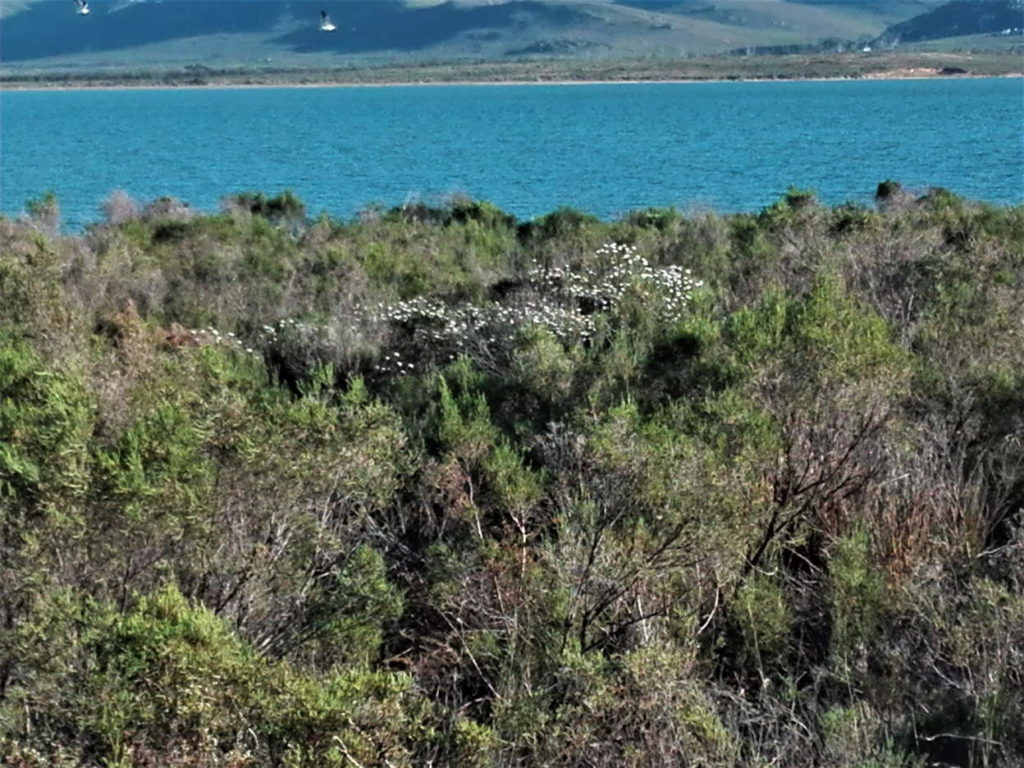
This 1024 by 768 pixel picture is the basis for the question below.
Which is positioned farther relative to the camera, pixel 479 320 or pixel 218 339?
pixel 479 320

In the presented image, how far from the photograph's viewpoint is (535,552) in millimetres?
7312

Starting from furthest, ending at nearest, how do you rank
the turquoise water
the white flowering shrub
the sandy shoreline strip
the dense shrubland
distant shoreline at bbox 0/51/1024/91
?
distant shoreline at bbox 0/51/1024/91 < the sandy shoreline strip < the turquoise water < the white flowering shrub < the dense shrubland

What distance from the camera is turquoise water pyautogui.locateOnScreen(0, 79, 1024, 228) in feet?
139

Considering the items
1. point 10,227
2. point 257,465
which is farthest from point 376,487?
point 10,227

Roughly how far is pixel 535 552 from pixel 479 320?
6.59m

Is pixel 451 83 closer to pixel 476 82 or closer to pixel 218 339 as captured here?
pixel 476 82

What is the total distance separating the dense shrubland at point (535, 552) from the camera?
512 centimetres

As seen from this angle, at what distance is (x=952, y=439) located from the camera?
9.20m

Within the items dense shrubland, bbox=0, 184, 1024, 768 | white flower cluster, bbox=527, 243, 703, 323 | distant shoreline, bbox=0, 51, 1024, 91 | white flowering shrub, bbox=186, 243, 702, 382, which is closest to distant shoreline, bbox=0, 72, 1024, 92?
distant shoreline, bbox=0, 51, 1024, 91

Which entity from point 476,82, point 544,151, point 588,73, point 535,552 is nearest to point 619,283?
point 535,552

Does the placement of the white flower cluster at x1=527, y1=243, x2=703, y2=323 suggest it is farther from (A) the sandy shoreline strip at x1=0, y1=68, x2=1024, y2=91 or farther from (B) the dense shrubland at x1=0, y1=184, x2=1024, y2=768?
(A) the sandy shoreline strip at x1=0, y1=68, x2=1024, y2=91

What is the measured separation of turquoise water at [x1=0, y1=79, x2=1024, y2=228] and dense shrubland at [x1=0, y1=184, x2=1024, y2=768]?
16.8 meters

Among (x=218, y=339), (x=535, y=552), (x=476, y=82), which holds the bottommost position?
(x=476, y=82)

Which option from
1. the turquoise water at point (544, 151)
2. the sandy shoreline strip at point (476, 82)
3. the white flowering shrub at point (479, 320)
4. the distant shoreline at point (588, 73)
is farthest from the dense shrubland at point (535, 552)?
the sandy shoreline strip at point (476, 82)
